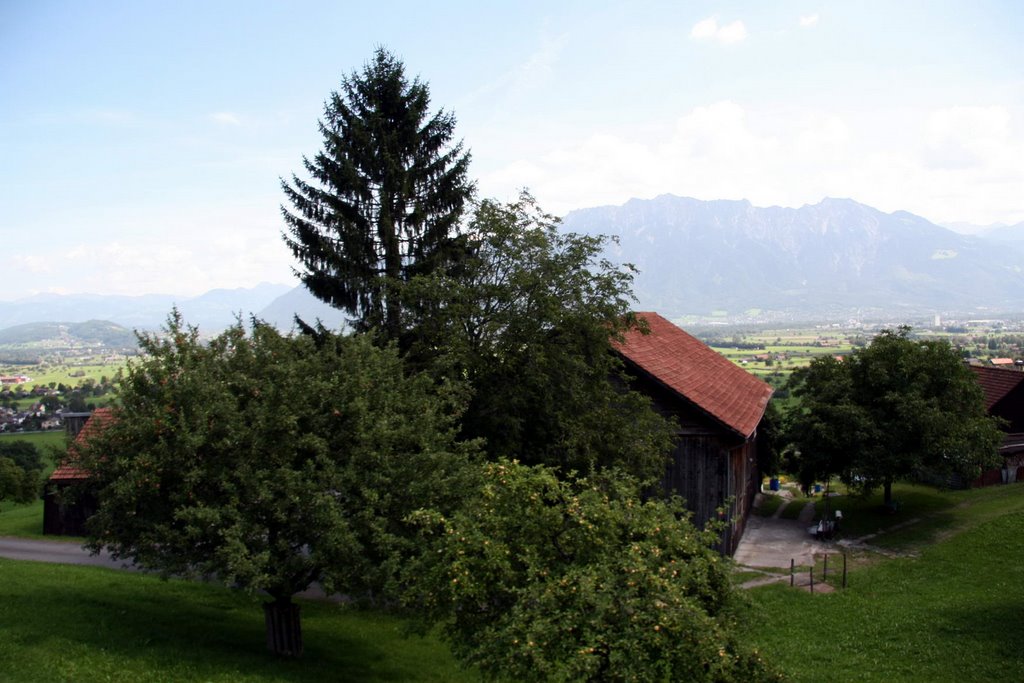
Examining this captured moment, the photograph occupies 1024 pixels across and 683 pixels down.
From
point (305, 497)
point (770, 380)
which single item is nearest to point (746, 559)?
point (305, 497)

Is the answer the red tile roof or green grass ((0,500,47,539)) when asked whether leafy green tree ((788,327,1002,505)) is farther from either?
green grass ((0,500,47,539))

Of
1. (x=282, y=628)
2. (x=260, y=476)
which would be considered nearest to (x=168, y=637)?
(x=282, y=628)

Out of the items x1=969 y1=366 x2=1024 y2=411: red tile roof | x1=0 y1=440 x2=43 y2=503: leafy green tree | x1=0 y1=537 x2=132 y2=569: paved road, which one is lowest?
x1=0 y1=440 x2=43 y2=503: leafy green tree

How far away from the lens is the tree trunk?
16.8 meters

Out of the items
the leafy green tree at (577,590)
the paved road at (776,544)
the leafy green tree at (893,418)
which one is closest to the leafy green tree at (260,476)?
the leafy green tree at (577,590)

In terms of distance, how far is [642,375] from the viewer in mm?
28547

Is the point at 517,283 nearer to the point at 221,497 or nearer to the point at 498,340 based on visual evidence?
the point at 498,340

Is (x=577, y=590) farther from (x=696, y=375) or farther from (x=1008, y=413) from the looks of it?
(x=1008, y=413)

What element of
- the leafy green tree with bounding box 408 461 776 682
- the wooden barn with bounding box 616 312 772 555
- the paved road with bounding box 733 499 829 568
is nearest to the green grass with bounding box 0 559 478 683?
the leafy green tree with bounding box 408 461 776 682

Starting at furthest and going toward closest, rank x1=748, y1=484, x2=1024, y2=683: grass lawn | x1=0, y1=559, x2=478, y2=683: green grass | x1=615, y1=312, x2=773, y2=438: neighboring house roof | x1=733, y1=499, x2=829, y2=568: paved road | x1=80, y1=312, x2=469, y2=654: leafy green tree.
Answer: x1=733, y1=499, x2=829, y2=568: paved road, x1=615, y1=312, x2=773, y2=438: neighboring house roof, x1=748, y1=484, x2=1024, y2=683: grass lawn, x1=80, y1=312, x2=469, y2=654: leafy green tree, x1=0, y1=559, x2=478, y2=683: green grass

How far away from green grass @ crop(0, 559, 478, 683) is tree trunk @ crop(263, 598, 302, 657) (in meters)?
0.29

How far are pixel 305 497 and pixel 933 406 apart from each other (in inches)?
1045

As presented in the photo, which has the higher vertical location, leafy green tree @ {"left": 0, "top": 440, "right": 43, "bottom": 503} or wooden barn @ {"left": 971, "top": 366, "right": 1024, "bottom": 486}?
wooden barn @ {"left": 971, "top": 366, "right": 1024, "bottom": 486}

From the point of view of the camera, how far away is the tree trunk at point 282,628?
16844mm
